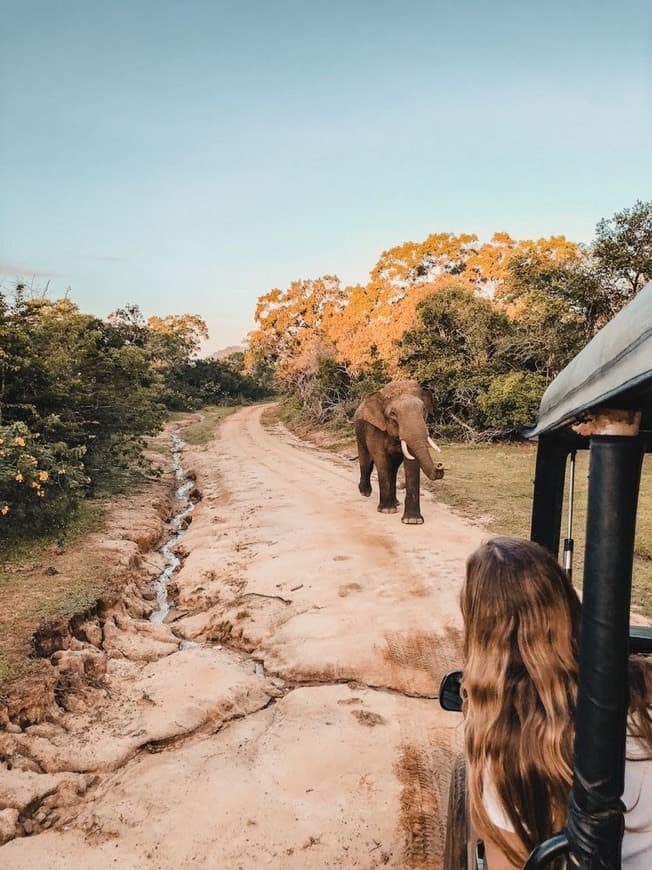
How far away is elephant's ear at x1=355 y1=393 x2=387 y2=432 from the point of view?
9.60m

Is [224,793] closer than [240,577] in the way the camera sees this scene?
Yes

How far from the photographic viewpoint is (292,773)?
348cm

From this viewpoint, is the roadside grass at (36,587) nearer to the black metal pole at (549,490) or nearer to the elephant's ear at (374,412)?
the black metal pole at (549,490)

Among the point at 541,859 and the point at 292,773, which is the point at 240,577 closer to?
the point at 292,773

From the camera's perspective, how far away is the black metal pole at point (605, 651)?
1230 mm

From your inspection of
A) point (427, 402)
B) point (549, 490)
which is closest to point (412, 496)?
point (427, 402)

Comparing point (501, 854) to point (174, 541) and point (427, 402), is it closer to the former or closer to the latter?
point (174, 541)

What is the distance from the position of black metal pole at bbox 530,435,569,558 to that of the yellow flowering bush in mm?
5192

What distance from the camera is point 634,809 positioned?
61.0 inches

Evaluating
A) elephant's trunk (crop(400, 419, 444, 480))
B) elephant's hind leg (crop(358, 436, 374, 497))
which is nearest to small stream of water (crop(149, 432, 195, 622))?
elephant's hind leg (crop(358, 436, 374, 497))

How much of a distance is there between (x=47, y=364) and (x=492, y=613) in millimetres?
8473

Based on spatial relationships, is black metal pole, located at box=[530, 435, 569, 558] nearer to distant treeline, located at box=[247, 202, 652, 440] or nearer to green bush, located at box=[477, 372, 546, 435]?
distant treeline, located at box=[247, 202, 652, 440]

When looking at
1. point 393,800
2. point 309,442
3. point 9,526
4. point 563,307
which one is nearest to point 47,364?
point 9,526

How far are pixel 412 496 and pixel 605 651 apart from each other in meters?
7.60
